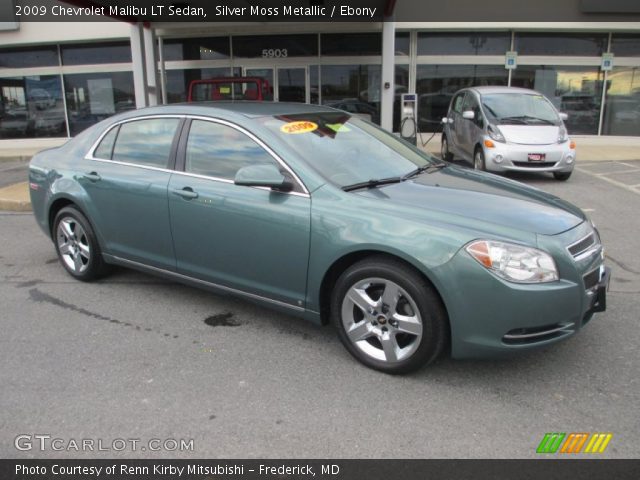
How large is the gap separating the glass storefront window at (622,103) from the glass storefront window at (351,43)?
6903 millimetres

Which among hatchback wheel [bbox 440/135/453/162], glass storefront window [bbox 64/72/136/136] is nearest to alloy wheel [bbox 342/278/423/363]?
hatchback wheel [bbox 440/135/453/162]

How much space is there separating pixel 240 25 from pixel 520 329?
1425 cm

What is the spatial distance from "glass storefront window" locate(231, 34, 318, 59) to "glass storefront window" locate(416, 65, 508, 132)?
3.29 meters

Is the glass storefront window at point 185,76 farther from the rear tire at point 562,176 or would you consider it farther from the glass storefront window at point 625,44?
the glass storefront window at point 625,44

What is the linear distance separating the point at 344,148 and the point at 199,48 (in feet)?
45.5

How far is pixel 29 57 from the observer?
17094 millimetres

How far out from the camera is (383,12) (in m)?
13.6

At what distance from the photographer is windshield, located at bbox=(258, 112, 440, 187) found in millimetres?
3703

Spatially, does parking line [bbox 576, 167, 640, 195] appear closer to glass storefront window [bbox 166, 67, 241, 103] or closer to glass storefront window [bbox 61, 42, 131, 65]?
glass storefront window [bbox 166, 67, 241, 103]

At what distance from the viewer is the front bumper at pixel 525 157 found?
9.61 m

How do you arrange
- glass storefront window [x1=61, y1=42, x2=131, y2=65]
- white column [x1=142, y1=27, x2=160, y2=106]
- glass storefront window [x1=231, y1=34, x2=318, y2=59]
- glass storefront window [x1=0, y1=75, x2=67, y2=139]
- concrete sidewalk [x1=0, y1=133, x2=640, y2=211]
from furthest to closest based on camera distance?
glass storefront window [x1=0, y1=75, x2=67, y2=139], glass storefront window [x1=61, y1=42, x2=131, y2=65], glass storefront window [x1=231, y1=34, x2=318, y2=59], white column [x1=142, y1=27, x2=160, y2=106], concrete sidewalk [x1=0, y1=133, x2=640, y2=211]

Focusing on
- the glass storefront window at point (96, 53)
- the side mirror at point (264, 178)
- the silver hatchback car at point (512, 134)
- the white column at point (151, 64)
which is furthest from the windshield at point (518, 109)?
the glass storefront window at point (96, 53)

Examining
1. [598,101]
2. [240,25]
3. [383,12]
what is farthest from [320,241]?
[598,101]
